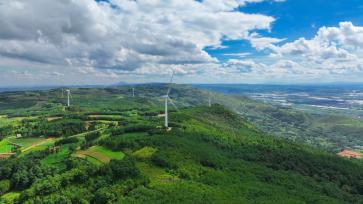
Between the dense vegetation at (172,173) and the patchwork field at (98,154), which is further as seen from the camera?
the patchwork field at (98,154)

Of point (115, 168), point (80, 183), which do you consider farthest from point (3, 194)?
point (115, 168)

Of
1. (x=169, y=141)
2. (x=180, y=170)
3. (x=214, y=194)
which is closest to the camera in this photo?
(x=214, y=194)

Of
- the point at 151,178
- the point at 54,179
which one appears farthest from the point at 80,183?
the point at 151,178

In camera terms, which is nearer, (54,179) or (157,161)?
(54,179)

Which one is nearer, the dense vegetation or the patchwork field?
the dense vegetation

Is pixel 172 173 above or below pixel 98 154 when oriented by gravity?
above

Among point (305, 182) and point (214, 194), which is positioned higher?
point (214, 194)

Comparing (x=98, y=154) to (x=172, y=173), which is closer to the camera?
(x=172, y=173)

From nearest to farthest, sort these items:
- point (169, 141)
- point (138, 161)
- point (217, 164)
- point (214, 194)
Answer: point (214, 194), point (138, 161), point (217, 164), point (169, 141)

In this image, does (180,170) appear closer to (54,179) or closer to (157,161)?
(157,161)

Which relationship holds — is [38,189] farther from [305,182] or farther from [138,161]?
[305,182]
